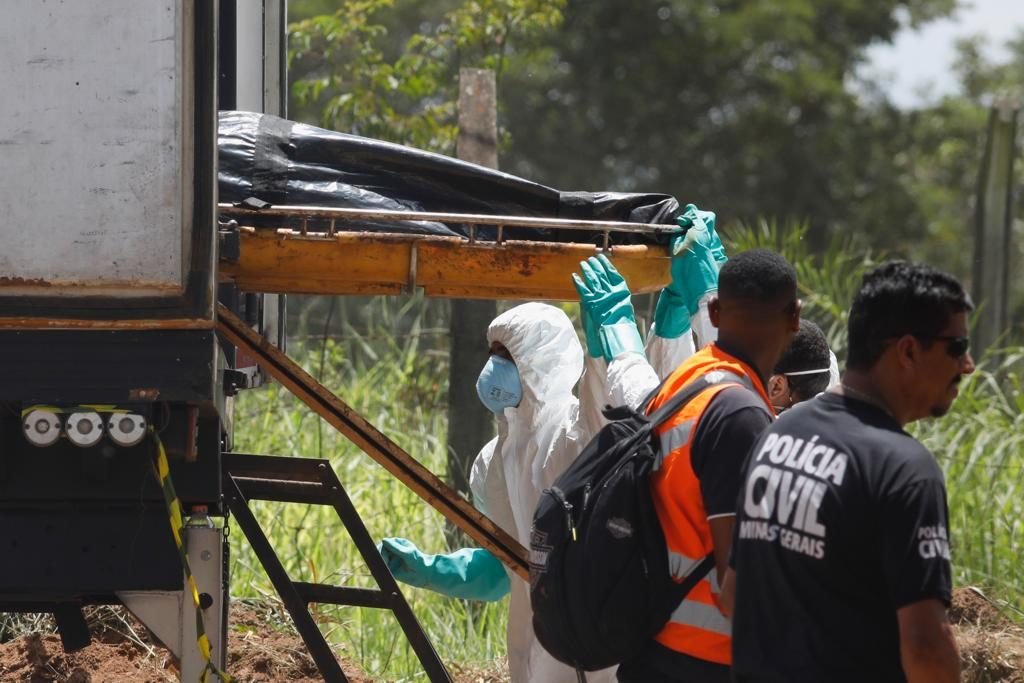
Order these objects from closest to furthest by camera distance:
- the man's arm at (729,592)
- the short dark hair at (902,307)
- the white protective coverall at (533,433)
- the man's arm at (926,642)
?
the man's arm at (926,642) → the short dark hair at (902,307) → the man's arm at (729,592) → the white protective coverall at (533,433)

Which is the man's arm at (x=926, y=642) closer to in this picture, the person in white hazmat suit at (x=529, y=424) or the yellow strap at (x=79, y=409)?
the person in white hazmat suit at (x=529, y=424)

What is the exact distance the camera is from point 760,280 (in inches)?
118

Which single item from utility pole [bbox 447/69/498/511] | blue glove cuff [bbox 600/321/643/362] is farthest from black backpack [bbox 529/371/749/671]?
utility pole [bbox 447/69/498/511]

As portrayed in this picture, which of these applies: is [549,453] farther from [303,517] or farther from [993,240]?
[993,240]

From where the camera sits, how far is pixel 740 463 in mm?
2818

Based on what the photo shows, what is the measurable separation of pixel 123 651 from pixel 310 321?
489 cm

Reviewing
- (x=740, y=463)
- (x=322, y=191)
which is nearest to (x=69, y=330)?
(x=322, y=191)

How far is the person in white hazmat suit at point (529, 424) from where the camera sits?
415cm

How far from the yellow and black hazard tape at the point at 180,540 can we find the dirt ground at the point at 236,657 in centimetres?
143

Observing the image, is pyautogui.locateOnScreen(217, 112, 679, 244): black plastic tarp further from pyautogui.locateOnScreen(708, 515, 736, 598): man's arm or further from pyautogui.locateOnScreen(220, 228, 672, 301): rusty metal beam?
pyautogui.locateOnScreen(708, 515, 736, 598): man's arm

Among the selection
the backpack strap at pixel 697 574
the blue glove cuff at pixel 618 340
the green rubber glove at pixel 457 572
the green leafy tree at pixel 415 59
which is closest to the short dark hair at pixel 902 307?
the backpack strap at pixel 697 574

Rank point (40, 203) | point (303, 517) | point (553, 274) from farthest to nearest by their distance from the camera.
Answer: point (303, 517), point (553, 274), point (40, 203)

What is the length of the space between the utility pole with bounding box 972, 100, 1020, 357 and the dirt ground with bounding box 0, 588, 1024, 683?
9.07 feet

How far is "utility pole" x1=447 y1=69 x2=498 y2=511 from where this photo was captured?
6.25 metres
